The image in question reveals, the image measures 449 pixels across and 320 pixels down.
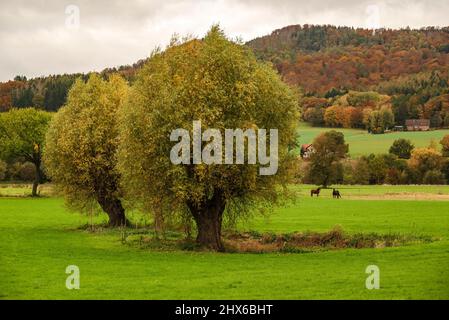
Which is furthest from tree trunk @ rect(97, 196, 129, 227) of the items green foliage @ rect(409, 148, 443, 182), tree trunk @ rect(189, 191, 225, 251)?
green foliage @ rect(409, 148, 443, 182)

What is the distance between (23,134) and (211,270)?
8926cm

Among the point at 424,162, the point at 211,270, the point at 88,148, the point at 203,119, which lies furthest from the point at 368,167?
the point at 211,270

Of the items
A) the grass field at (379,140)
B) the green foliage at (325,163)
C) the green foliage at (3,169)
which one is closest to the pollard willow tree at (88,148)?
the green foliage at (325,163)

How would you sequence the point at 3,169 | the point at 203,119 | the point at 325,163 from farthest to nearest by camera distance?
1. the point at 3,169
2. the point at 325,163
3. the point at 203,119

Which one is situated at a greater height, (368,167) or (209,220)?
(368,167)

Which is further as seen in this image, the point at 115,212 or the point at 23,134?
the point at 23,134

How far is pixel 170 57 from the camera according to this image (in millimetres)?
42094

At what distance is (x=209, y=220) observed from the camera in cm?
4178

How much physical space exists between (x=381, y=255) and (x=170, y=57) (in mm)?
18969

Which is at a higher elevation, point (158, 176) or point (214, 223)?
point (158, 176)

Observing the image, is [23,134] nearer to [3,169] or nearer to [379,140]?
[3,169]
